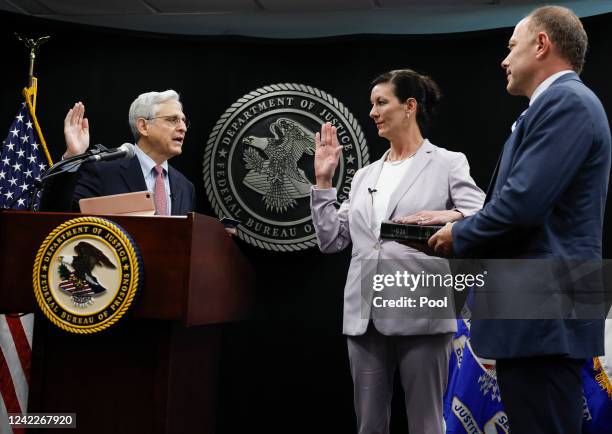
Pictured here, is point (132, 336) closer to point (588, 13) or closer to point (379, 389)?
point (379, 389)

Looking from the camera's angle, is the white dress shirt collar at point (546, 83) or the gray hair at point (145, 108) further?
the gray hair at point (145, 108)

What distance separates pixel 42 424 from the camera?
2330 mm

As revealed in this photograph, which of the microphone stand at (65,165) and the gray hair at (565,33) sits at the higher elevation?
the gray hair at (565,33)

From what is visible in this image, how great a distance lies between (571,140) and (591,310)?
1.35 ft

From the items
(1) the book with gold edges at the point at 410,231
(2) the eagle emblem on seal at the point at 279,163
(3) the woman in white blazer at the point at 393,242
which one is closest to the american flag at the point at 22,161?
(2) the eagle emblem on seal at the point at 279,163

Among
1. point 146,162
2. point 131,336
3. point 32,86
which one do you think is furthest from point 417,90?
point 32,86

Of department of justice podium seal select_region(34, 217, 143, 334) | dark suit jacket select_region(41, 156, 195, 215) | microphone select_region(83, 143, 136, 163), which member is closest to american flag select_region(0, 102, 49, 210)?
dark suit jacket select_region(41, 156, 195, 215)

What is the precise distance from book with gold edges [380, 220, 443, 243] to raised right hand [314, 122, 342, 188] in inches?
36.5

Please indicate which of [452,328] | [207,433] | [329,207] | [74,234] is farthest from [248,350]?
[74,234]

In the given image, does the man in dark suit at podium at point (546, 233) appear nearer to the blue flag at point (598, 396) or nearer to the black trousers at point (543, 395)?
the black trousers at point (543, 395)

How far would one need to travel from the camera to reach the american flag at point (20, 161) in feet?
13.1

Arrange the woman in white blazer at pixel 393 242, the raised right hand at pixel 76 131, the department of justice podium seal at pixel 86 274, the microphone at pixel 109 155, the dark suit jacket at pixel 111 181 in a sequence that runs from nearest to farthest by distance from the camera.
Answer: the department of justice podium seal at pixel 86 274 < the microphone at pixel 109 155 < the woman in white blazer at pixel 393 242 < the raised right hand at pixel 76 131 < the dark suit jacket at pixel 111 181

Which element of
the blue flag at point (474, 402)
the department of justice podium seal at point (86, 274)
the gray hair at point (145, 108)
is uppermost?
the gray hair at point (145, 108)

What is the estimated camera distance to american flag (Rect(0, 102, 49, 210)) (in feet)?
13.1
